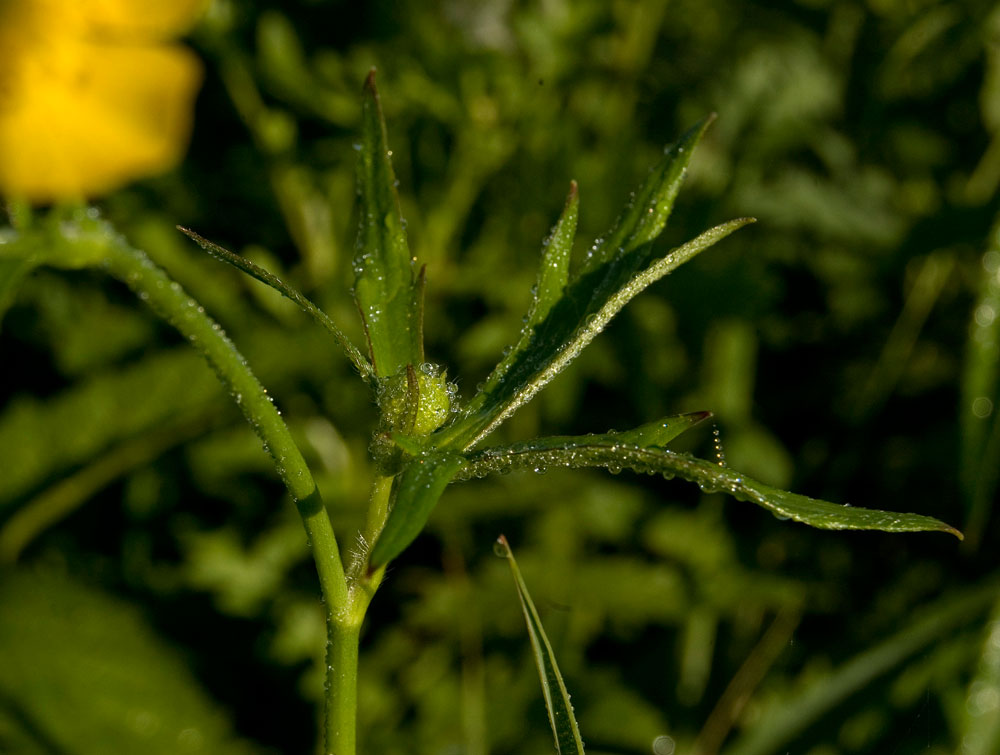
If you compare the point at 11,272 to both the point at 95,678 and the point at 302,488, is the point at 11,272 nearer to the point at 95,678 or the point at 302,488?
the point at 302,488

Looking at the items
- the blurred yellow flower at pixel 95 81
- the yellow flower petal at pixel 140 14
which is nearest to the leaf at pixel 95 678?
the blurred yellow flower at pixel 95 81

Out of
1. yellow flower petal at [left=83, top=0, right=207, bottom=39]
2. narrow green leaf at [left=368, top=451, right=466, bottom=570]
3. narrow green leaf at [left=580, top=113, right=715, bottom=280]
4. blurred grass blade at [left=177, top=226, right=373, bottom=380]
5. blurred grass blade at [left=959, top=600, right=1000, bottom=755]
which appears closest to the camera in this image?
narrow green leaf at [left=368, top=451, right=466, bottom=570]

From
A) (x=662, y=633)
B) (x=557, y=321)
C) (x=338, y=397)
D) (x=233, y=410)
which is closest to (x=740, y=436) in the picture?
(x=662, y=633)

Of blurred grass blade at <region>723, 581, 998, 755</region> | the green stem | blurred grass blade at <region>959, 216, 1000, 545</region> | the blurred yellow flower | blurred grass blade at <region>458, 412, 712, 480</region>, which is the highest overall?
the blurred yellow flower

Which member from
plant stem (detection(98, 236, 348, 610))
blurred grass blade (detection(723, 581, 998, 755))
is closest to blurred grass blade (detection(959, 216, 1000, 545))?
blurred grass blade (detection(723, 581, 998, 755))

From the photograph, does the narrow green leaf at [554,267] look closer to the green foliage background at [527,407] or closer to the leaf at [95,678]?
the green foliage background at [527,407]

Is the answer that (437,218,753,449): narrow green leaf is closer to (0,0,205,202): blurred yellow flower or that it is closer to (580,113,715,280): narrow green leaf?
(580,113,715,280): narrow green leaf
